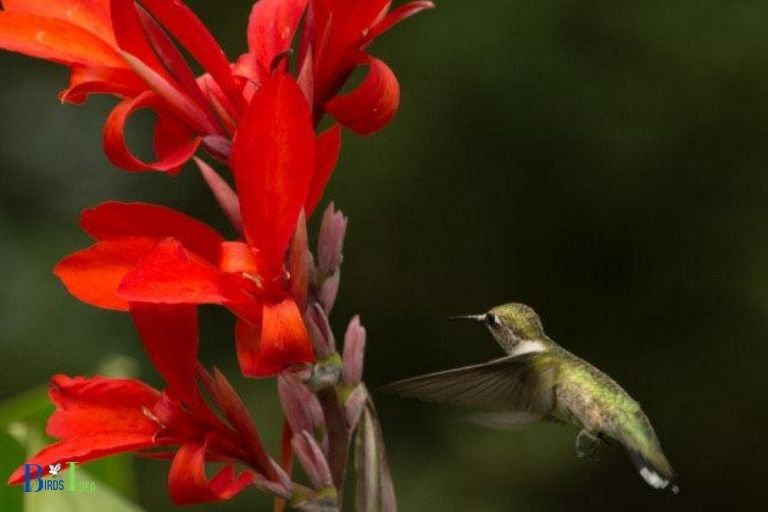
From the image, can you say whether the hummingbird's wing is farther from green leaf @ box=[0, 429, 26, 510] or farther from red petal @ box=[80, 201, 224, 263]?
green leaf @ box=[0, 429, 26, 510]

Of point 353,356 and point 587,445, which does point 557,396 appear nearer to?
point 587,445

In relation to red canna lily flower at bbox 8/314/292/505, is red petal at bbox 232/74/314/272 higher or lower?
higher

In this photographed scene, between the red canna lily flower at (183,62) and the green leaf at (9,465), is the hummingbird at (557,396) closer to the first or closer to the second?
the red canna lily flower at (183,62)

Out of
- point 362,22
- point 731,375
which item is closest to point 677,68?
point 731,375

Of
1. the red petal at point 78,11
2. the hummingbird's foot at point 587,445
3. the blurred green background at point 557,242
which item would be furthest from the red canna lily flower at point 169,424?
the blurred green background at point 557,242

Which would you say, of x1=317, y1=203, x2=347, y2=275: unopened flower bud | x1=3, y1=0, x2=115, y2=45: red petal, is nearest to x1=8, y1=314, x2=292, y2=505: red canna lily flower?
x1=317, y1=203, x2=347, y2=275: unopened flower bud

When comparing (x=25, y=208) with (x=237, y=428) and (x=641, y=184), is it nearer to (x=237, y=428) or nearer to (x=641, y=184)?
(x=641, y=184)
